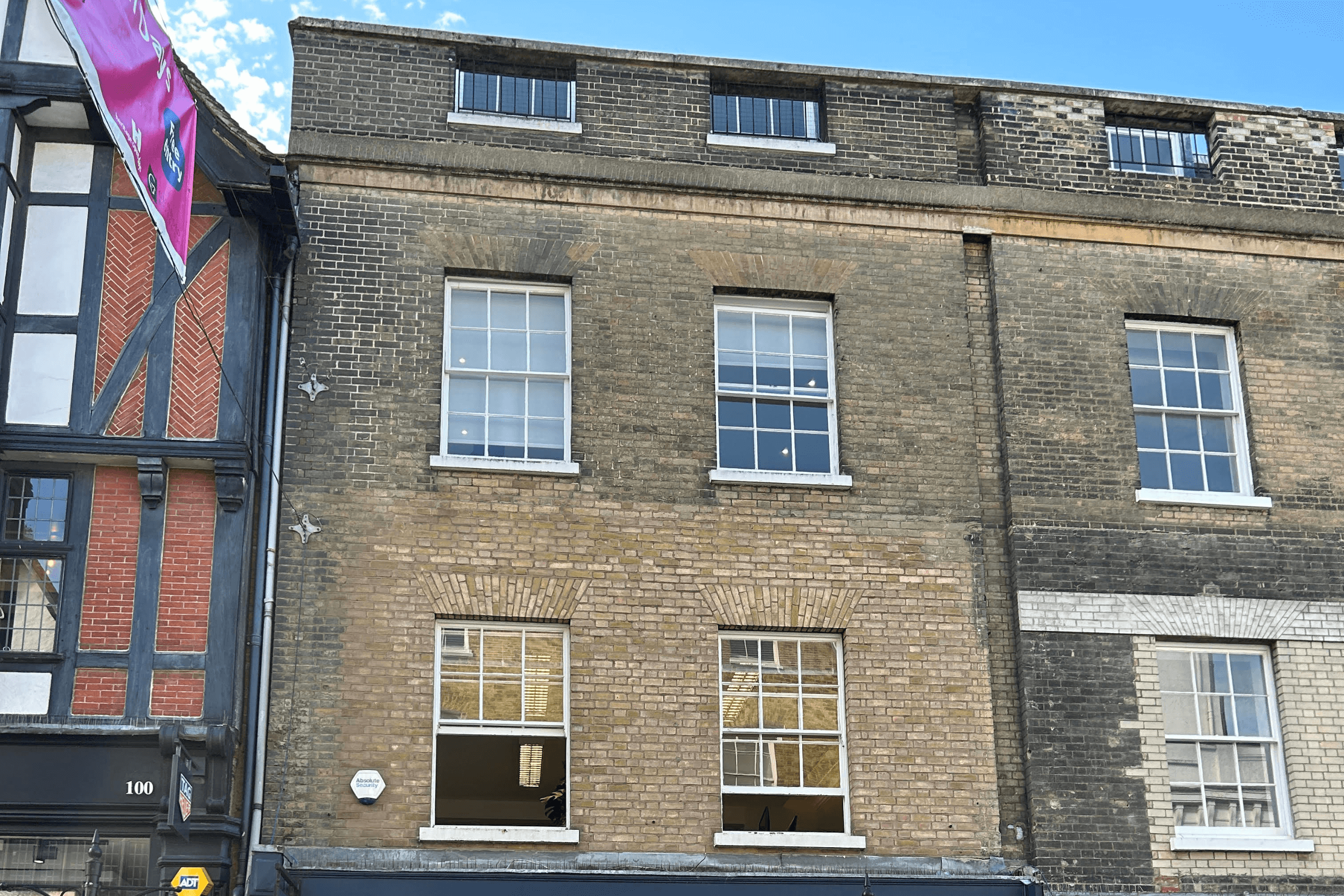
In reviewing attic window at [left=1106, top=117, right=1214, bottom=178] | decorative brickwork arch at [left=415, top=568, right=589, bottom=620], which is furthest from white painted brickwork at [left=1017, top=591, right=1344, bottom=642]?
attic window at [left=1106, top=117, right=1214, bottom=178]

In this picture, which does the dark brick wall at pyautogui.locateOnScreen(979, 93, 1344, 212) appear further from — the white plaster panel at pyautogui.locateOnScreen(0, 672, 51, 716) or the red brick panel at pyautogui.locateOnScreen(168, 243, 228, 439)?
the white plaster panel at pyautogui.locateOnScreen(0, 672, 51, 716)

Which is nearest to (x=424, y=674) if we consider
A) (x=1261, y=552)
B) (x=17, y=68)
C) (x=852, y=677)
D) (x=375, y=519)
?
(x=375, y=519)

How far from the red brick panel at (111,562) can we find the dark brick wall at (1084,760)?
25.7 feet

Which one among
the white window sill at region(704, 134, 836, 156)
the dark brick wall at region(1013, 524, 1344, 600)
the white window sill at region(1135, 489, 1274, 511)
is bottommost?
the dark brick wall at region(1013, 524, 1344, 600)

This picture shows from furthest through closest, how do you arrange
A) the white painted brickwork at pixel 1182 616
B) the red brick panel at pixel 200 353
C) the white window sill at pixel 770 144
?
the white window sill at pixel 770 144
the white painted brickwork at pixel 1182 616
the red brick panel at pixel 200 353

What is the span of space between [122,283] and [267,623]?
3.21 metres

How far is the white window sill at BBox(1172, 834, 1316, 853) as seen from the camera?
13.9m

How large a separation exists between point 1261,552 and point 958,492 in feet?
9.88

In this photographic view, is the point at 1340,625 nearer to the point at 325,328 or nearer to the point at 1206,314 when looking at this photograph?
the point at 1206,314

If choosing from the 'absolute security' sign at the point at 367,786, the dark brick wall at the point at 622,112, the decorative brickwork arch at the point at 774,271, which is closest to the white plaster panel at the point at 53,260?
the dark brick wall at the point at 622,112

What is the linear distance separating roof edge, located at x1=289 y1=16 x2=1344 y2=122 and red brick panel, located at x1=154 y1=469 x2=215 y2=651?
477 centimetres

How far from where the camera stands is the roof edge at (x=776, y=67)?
15070 mm

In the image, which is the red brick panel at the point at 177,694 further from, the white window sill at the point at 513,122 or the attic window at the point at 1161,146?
the attic window at the point at 1161,146

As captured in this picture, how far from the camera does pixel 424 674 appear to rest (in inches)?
524
